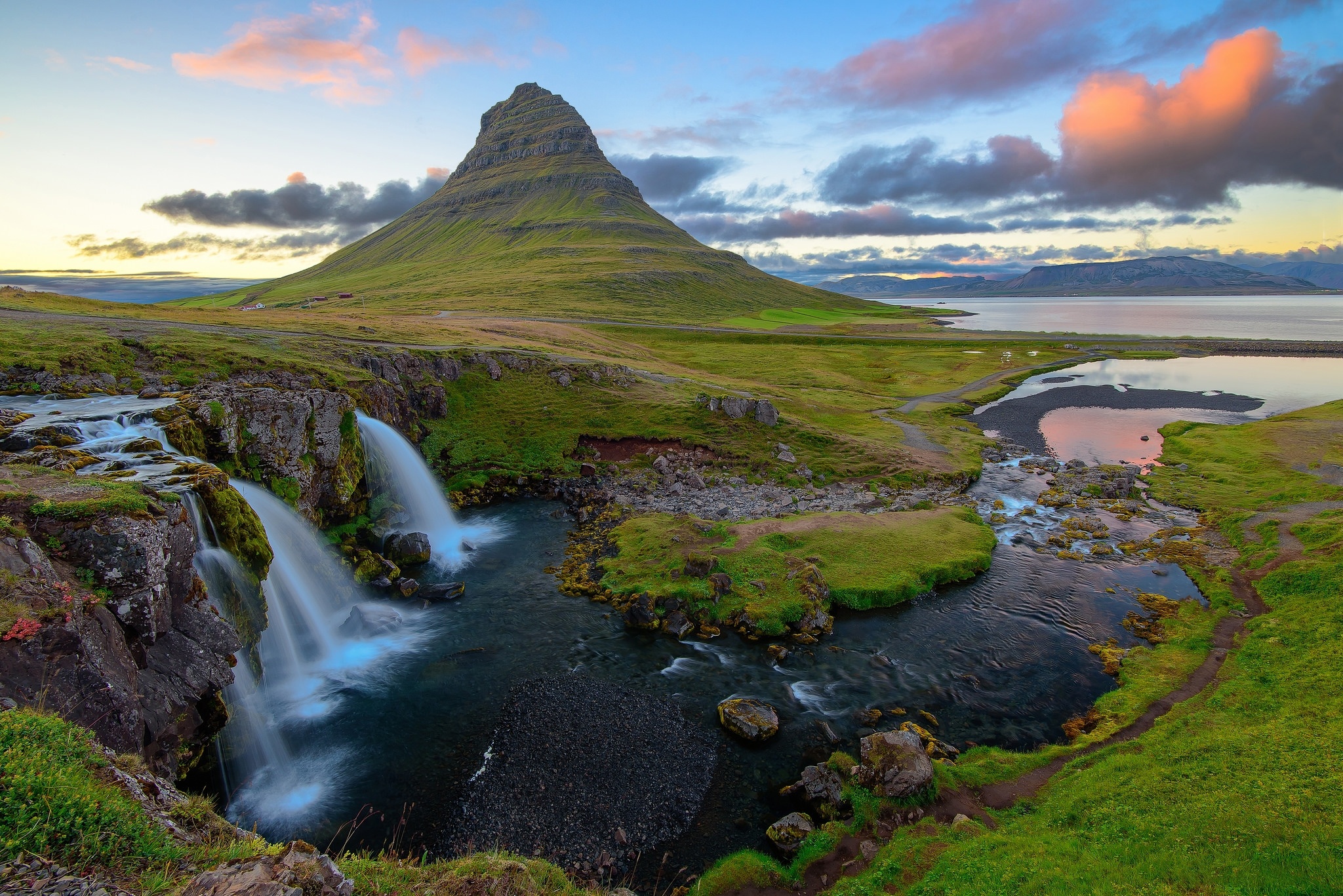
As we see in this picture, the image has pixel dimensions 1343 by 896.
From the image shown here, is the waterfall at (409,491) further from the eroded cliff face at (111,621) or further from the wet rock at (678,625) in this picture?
the eroded cliff face at (111,621)

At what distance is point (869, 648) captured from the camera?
98.4 feet

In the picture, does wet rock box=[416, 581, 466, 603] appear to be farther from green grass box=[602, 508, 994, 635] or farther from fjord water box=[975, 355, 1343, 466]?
fjord water box=[975, 355, 1343, 466]

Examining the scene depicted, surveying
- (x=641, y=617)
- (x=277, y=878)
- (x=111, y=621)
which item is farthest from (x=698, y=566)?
(x=277, y=878)

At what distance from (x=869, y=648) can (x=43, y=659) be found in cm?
Result: 3087

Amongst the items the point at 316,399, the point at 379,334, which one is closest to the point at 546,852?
the point at 316,399

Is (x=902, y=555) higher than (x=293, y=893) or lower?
lower

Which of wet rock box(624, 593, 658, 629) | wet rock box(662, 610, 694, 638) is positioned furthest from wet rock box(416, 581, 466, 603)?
wet rock box(662, 610, 694, 638)

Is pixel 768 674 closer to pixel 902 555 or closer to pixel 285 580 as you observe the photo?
pixel 902 555

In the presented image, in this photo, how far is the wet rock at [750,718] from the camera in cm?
2344

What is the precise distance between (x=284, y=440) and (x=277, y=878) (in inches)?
1312

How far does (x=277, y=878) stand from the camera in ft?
31.7

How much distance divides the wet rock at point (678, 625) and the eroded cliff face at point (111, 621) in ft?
63.0

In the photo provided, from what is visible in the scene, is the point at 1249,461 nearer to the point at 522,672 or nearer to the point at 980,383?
the point at 980,383

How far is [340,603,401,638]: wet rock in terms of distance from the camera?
3075 centimetres
